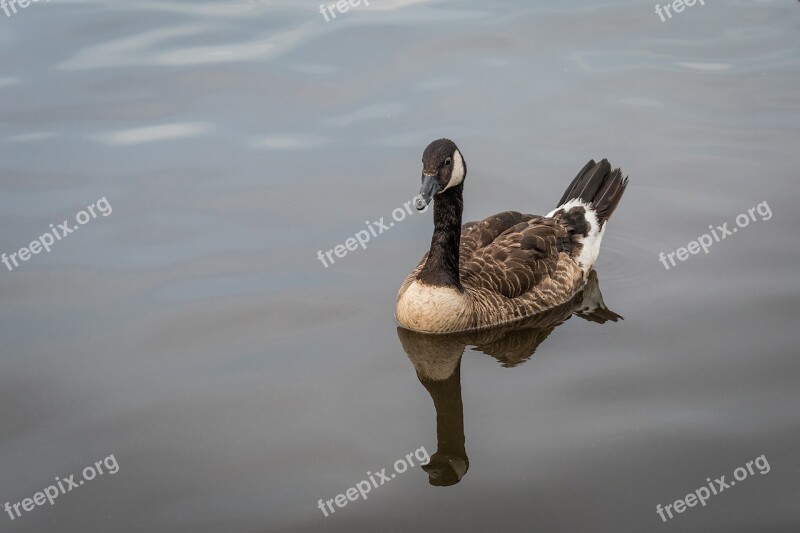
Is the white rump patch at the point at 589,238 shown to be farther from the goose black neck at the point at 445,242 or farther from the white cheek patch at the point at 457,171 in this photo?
the white cheek patch at the point at 457,171

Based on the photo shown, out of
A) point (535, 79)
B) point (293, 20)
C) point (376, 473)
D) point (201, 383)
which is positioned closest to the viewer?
point (376, 473)

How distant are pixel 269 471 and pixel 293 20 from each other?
9677 mm

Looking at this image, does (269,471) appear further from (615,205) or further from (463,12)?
(463,12)

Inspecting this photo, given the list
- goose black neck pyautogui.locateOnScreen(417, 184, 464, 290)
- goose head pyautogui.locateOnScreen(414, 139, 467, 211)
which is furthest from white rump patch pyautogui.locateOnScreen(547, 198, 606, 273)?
goose head pyautogui.locateOnScreen(414, 139, 467, 211)

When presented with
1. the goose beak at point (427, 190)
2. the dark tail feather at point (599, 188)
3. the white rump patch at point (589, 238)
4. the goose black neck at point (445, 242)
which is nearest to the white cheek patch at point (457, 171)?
the goose black neck at point (445, 242)

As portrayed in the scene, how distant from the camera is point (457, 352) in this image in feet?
32.5

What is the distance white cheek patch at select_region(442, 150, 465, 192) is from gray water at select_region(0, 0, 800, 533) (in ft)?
4.44

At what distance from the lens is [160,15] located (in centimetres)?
1647

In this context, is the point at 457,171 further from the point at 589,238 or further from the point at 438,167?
the point at 589,238

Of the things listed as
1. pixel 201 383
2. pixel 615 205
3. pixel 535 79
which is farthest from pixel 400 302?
pixel 535 79

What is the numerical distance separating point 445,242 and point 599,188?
2273mm

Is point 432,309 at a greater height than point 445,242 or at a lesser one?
lesser

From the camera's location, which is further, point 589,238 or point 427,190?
point 589,238

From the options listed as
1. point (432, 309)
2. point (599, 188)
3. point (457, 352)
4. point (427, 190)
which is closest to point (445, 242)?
point (432, 309)
